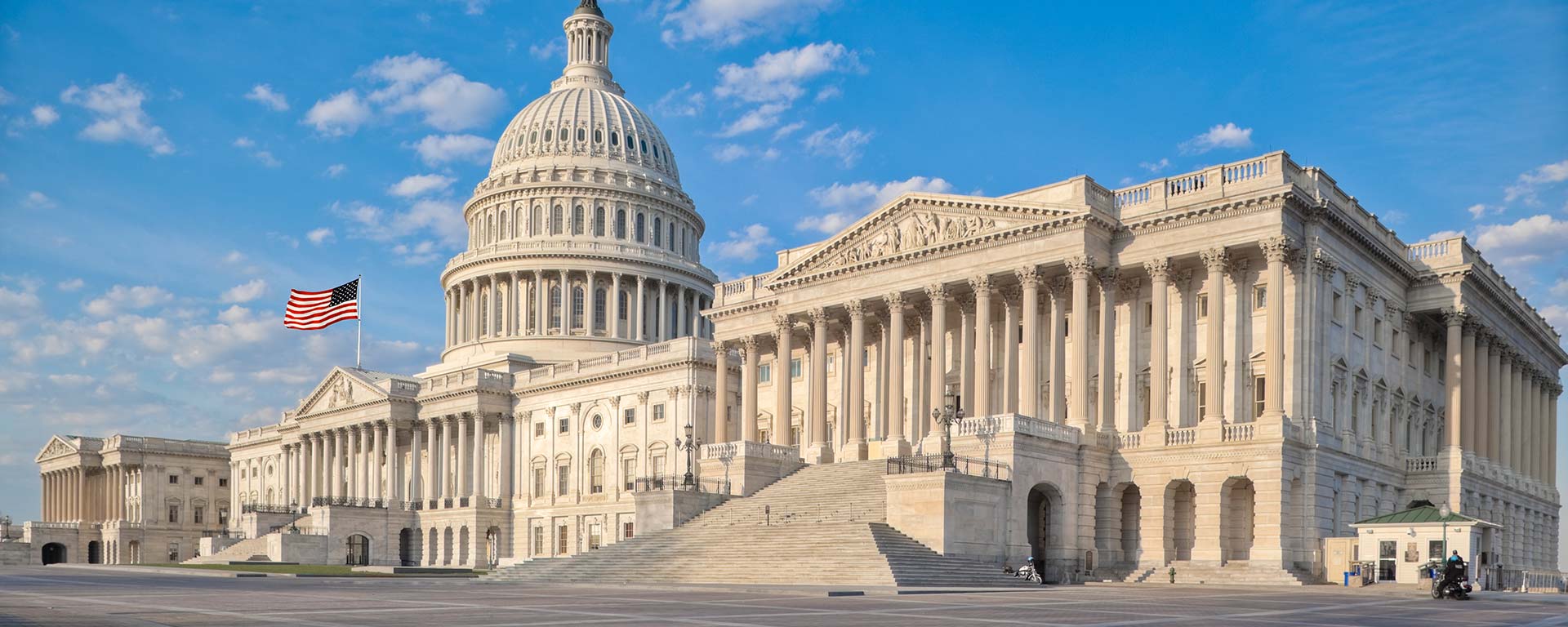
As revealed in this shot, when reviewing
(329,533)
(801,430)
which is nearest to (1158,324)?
(801,430)

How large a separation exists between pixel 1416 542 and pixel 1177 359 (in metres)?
12.8

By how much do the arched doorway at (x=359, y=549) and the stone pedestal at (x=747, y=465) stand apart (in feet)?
160

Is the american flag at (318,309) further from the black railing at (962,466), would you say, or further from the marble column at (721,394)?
the black railing at (962,466)

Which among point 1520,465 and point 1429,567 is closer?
point 1429,567

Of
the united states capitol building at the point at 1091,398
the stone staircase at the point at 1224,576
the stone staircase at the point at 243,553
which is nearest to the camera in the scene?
the stone staircase at the point at 1224,576

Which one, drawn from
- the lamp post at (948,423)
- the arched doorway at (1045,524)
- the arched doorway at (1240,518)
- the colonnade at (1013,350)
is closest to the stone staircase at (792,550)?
the lamp post at (948,423)

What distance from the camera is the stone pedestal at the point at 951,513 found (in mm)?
51094

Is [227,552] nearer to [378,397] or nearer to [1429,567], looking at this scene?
[378,397]

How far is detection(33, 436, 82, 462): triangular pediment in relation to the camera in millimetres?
159625

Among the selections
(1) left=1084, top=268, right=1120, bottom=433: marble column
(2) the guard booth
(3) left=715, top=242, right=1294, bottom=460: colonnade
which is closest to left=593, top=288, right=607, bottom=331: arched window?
(3) left=715, top=242, right=1294, bottom=460: colonnade

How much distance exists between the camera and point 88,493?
15762cm

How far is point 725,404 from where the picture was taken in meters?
79.5

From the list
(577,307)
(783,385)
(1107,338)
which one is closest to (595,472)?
(577,307)

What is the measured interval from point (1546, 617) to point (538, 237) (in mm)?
104005
